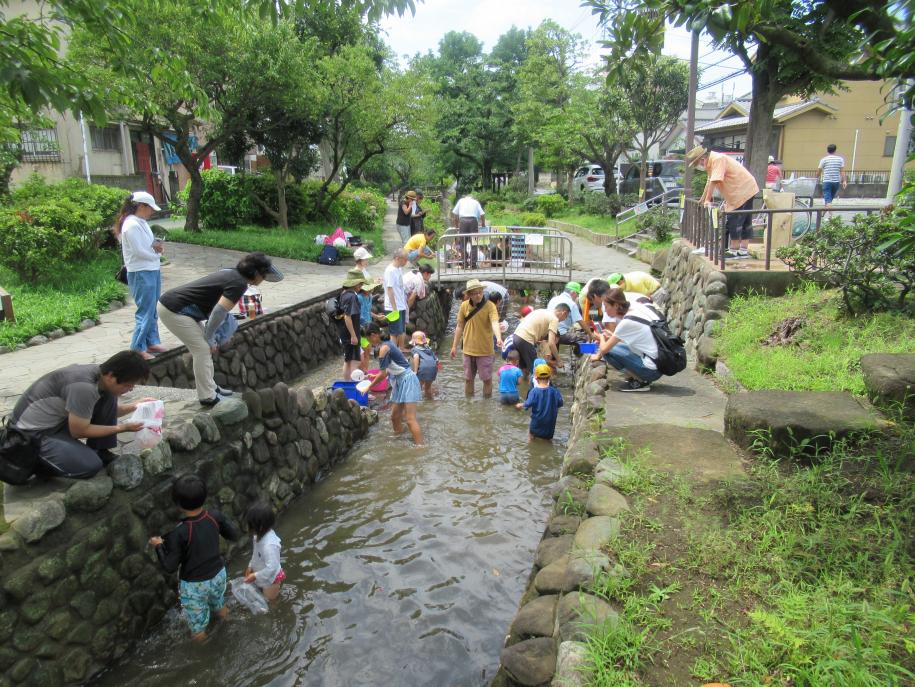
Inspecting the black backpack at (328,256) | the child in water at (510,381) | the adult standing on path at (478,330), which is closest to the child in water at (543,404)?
the child in water at (510,381)

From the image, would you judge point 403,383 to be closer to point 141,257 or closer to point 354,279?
point 354,279

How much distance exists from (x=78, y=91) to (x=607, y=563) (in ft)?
15.1

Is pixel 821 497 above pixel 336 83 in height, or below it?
below

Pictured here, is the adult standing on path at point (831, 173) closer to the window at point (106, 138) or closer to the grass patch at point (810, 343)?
the grass patch at point (810, 343)

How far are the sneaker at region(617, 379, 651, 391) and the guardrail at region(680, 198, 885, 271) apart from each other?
10.2ft

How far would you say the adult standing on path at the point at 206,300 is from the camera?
214 inches

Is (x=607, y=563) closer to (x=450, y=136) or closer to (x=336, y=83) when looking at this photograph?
(x=336, y=83)

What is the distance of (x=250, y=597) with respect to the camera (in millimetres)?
4805

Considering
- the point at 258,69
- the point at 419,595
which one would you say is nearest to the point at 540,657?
the point at 419,595

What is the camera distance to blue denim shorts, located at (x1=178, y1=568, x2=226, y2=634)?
4414 mm

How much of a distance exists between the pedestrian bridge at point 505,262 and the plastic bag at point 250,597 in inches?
401

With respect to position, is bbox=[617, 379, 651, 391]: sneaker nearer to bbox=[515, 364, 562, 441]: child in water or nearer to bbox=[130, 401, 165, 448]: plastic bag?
bbox=[515, 364, 562, 441]: child in water

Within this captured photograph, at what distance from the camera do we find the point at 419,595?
505cm

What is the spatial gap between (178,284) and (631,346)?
9.35 meters
